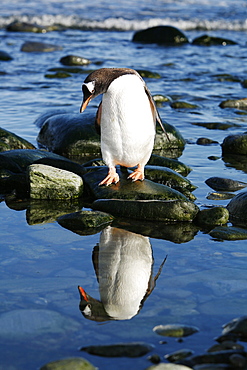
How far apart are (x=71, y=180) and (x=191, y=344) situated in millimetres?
2953

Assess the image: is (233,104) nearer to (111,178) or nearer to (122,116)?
(111,178)

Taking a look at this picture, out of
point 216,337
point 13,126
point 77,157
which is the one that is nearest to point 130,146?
point 77,157

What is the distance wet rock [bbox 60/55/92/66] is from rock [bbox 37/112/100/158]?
6108 millimetres

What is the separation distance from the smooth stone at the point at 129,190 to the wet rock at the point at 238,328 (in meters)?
2.27

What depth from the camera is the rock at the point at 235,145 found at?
7.51 m

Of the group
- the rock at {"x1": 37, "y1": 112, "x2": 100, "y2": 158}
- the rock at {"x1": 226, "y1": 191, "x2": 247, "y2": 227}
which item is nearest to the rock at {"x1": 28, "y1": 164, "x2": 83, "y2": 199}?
the rock at {"x1": 226, "y1": 191, "x2": 247, "y2": 227}

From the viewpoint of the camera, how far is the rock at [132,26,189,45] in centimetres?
1795

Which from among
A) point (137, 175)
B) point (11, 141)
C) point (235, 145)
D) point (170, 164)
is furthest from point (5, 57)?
point (137, 175)

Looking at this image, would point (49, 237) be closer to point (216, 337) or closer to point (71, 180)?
point (71, 180)

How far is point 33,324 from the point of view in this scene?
3359mm

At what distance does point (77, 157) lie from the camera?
25.1 ft

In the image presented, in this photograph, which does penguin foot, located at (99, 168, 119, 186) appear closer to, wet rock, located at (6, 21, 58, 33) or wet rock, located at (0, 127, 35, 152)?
wet rock, located at (0, 127, 35, 152)

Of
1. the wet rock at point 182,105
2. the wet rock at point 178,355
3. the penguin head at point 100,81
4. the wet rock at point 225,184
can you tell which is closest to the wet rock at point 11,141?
the penguin head at point 100,81

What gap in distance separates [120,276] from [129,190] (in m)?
1.75
